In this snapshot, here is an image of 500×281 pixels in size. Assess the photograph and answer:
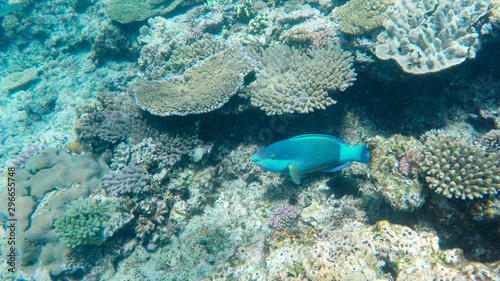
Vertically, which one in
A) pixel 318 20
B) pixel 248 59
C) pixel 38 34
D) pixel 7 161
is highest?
pixel 318 20

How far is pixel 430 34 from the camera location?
3439 mm

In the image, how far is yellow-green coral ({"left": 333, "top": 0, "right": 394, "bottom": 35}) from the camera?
3800 mm

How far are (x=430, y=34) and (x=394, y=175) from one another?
2.14 m

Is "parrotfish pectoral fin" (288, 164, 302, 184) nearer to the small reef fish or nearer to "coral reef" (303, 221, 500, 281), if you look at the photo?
"coral reef" (303, 221, 500, 281)

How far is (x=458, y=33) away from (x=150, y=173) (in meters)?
5.26

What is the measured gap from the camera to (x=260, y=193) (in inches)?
166

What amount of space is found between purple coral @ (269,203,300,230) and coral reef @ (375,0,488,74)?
259 centimetres

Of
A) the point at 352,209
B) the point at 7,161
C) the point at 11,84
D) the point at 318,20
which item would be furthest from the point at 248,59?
the point at 11,84

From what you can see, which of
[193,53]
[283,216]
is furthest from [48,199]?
[283,216]

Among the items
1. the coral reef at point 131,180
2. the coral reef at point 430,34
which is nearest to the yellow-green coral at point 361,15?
the coral reef at point 430,34

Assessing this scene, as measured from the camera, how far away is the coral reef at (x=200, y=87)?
3.95 meters

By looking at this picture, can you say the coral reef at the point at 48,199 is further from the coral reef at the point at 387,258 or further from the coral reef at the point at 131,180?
the coral reef at the point at 387,258

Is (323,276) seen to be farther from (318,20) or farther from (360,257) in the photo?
(318,20)

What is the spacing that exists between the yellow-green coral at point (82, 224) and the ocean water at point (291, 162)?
3cm
